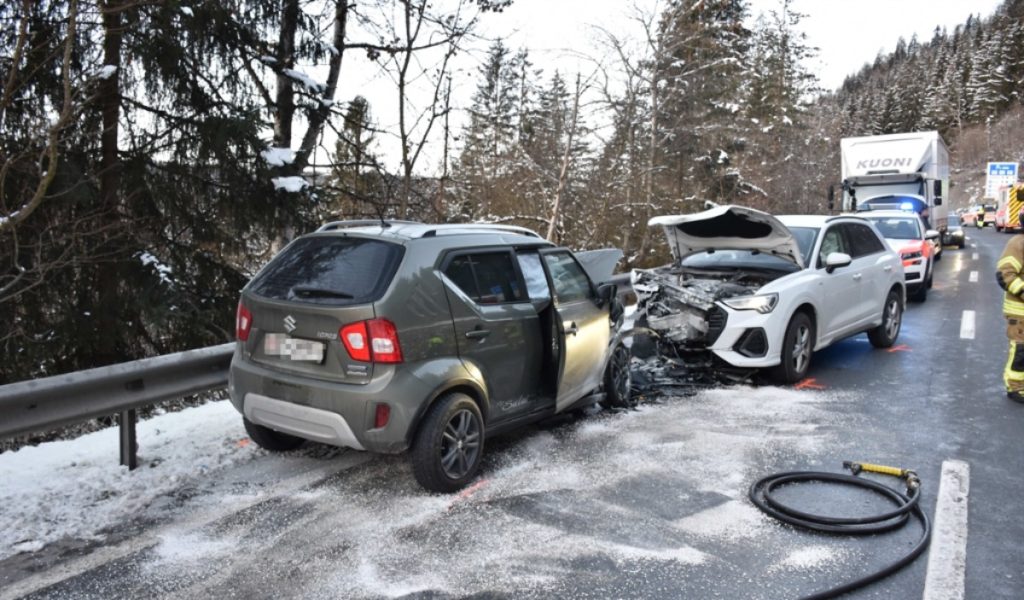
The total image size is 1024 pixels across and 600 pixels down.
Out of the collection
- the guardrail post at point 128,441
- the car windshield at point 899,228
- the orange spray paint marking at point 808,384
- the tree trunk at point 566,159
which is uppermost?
the tree trunk at point 566,159

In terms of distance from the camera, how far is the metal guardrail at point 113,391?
3.79 meters

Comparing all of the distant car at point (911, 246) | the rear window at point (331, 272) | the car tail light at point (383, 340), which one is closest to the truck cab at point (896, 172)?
the distant car at point (911, 246)

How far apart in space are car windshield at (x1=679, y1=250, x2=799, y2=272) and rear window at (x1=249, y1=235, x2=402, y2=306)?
16.9 ft

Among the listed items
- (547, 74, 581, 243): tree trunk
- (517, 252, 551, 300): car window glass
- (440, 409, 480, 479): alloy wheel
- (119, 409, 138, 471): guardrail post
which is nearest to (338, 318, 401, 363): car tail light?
(440, 409, 480, 479): alloy wheel

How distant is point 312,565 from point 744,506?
2.53m

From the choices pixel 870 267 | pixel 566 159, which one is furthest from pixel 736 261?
pixel 566 159

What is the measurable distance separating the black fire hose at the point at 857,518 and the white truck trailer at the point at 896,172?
18588 millimetres

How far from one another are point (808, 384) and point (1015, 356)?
6.10ft

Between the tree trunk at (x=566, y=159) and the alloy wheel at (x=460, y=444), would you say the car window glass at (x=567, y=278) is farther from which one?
the tree trunk at (x=566, y=159)

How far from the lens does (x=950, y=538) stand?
3.78 m

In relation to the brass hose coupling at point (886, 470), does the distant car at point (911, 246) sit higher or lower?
higher

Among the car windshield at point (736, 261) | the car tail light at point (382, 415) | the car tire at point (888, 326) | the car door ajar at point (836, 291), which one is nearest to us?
the car tail light at point (382, 415)

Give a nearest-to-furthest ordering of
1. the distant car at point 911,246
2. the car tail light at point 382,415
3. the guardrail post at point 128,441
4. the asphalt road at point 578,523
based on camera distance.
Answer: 1. the asphalt road at point 578,523
2. the car tail light at point 382,415
3. the guardrail post at point 128,441
4. the distant car at point 911,246

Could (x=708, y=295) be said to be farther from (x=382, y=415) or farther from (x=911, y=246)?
→ (x=911, y=246)
